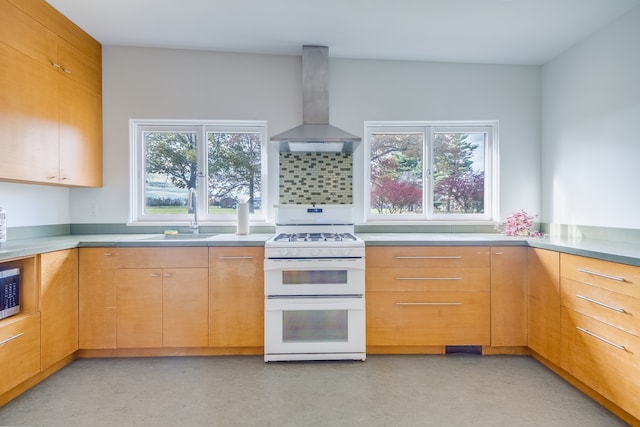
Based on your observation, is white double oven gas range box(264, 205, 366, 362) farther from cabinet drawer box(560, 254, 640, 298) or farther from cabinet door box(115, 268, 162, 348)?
cabinet drawer box(560, 254, 640, 298)

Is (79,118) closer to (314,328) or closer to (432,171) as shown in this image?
(314,328)

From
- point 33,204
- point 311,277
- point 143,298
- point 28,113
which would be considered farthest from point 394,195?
point 33,204

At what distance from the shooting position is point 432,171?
3244mm

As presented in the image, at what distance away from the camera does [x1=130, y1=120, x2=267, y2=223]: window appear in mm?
3131

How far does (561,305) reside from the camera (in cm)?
221

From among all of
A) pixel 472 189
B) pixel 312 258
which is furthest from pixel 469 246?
pixel 312 258

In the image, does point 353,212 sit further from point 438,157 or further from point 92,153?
point 92,153

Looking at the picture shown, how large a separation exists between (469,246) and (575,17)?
1.73 meters

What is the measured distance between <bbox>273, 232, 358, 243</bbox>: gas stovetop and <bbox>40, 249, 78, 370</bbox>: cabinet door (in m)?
1.43

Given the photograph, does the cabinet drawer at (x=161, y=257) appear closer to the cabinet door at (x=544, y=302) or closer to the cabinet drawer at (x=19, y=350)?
the cabinet drawer at (x=19, y=350)

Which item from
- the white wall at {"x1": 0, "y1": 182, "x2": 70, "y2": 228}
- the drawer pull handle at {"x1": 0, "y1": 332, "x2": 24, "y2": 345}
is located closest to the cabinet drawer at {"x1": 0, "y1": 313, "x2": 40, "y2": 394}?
the drawer pull handle at {"x1": 0, "y1": 332, "x2": 24, "y2": 345}

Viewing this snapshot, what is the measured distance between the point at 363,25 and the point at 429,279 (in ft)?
6.36

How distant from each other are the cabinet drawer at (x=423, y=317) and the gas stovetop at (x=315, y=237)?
456 millimetres

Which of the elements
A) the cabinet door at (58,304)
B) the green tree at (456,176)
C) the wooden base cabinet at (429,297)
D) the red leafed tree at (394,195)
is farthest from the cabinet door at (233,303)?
the green tree at (456,176)
